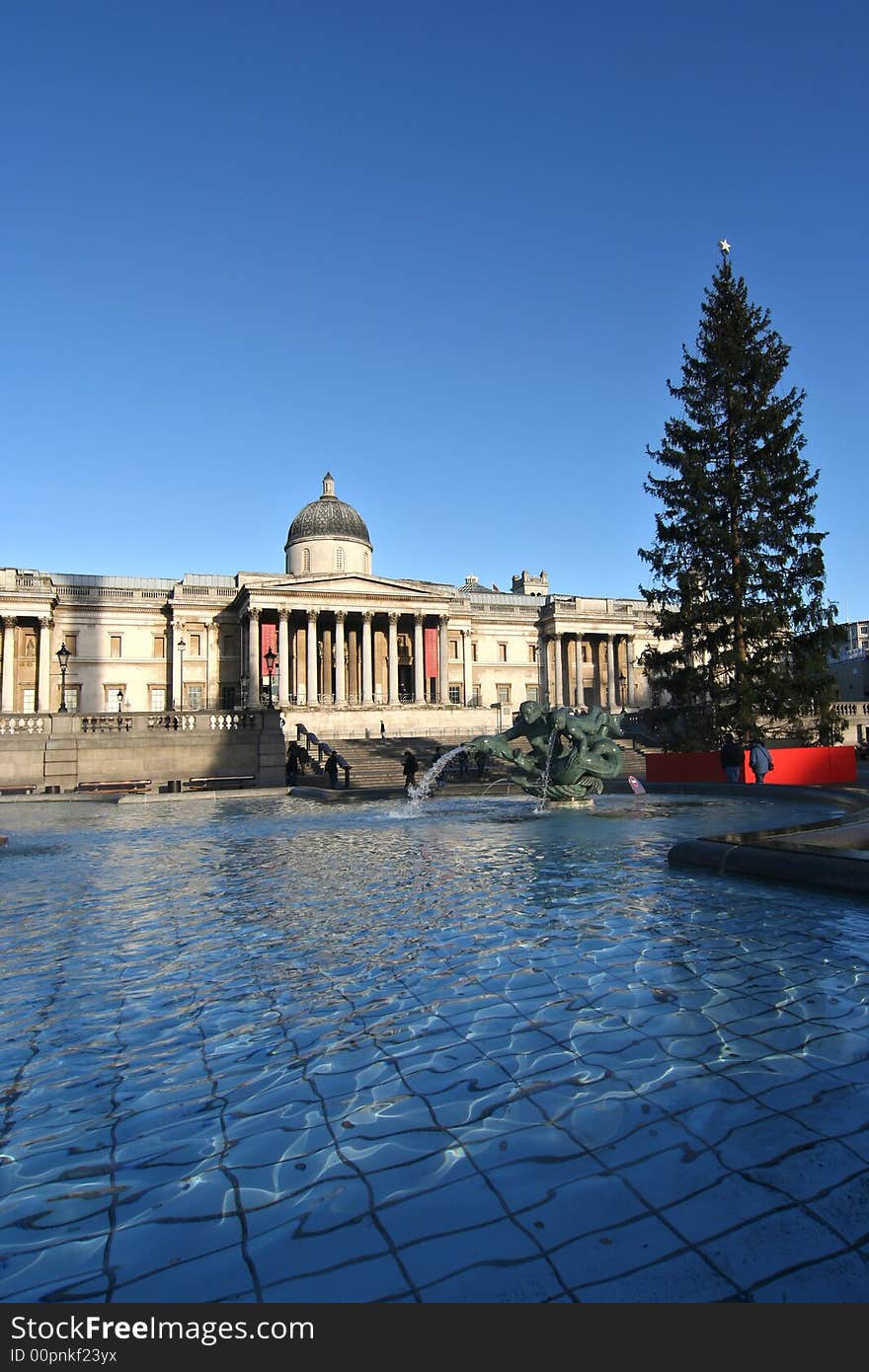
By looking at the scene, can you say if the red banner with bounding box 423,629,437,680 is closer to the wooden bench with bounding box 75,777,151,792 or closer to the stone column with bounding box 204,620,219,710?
the stone column with bounding box 204,620,219,710

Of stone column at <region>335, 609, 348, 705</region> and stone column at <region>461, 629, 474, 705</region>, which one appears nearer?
stone column at <region>335, 609, 348, 705</region>

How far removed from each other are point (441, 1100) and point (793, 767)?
21780 mm

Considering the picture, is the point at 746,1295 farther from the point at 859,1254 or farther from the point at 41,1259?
the point at 41,1259

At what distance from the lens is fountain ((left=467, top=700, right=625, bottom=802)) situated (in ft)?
52.8

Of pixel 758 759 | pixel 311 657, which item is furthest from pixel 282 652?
pixel 758 759

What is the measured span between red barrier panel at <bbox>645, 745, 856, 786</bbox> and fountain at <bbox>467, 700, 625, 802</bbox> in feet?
24.5

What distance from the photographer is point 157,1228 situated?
2.63 meters

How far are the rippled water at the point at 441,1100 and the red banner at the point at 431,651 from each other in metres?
51.9

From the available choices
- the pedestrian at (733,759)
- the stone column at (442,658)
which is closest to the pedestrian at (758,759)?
the pedestrian at (733,759)

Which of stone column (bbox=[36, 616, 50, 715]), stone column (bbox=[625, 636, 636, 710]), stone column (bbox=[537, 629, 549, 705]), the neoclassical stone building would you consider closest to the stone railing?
the neoclassical stone building

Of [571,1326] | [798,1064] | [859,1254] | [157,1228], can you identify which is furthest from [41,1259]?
[798,1064]

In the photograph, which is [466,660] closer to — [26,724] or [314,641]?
[314,641]

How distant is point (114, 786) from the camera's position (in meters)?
28.3

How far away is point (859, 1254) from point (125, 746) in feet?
100
